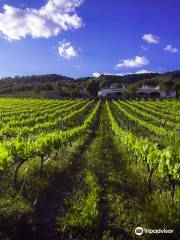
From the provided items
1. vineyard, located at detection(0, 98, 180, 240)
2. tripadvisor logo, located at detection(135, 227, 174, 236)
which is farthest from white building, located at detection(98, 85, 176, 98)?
tripadvisor logo, located at detection(135, 227, 174, 236)

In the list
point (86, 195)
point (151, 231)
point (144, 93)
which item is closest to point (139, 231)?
point (151, 231)

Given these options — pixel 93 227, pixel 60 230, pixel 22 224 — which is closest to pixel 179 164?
pixel 93 227

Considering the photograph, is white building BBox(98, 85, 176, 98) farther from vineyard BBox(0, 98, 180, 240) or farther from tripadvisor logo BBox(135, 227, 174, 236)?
tripadvisor logo BBox(135, 227, 174, 236)

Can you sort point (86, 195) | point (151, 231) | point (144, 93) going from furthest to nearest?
1. point (144, 93)
2. point (86, 195)
3. point (151, 231)

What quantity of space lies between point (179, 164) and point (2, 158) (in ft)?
16.4

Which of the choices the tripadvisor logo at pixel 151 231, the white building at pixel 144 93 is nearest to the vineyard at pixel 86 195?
the tripadvisor logo at pixel 151 231

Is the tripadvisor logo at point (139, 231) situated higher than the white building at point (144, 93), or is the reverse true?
the tripadvisor logo at point (139, 231)

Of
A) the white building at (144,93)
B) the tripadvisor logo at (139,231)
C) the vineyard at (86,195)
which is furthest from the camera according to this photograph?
the white building at (144,93)

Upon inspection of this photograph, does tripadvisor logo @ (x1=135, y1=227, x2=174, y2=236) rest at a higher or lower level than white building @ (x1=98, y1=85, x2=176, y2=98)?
higher

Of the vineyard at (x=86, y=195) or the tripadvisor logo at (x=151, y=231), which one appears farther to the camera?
the vineyard at (x=86, y=195)

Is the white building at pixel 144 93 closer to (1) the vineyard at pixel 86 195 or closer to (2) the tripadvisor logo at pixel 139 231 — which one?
(1) the vineyard at pixel 86 195

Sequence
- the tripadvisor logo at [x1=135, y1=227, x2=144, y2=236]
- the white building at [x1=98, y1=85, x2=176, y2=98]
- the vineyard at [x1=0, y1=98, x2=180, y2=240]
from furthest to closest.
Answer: the white building at [x1=98, y1=85, x2=176, y2=98]
the vineyard at [x1=0, y1=98, x2=180, y2=240]
the tripadvisor logo at [x1=135, y1=227, x2=144, y2=236]

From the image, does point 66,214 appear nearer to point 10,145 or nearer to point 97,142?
point 10,145

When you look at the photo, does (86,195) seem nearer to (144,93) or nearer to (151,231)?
(151,231)
